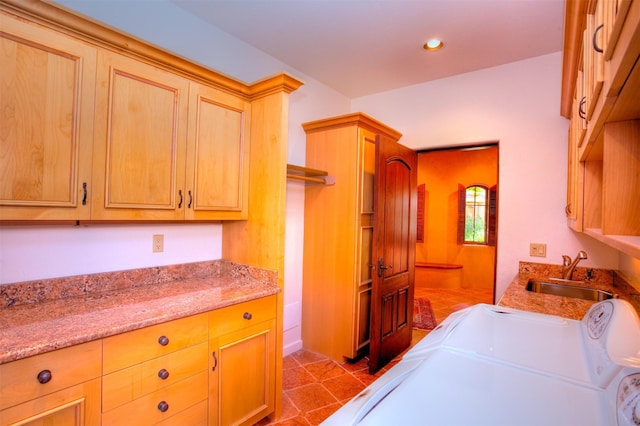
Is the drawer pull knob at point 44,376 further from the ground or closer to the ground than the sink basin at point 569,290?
Answer: closer to the ground

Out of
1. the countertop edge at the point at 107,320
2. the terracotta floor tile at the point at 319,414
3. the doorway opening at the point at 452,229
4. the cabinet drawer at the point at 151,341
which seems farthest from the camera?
the doorway opening at the point at 452,229

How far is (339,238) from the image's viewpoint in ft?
9.35

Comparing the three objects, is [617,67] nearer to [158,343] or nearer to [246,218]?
[158,343]

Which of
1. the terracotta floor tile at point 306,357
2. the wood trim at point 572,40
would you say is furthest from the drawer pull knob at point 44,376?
the wood trim at point 572,40

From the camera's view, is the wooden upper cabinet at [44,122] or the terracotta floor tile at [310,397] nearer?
the wooden upper cabinet at [44,122]

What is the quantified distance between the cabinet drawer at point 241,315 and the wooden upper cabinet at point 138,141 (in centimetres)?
63

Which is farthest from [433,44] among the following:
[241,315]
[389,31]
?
[241,315]

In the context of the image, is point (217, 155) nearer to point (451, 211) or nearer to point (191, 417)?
point (191, 417)

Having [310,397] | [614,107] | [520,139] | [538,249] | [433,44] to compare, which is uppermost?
[433,44]

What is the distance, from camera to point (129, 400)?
1.34 meters

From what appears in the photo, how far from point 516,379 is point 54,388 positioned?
1.55m

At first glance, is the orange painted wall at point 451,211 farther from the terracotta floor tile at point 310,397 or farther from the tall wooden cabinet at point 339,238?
the terracotta floor tile at point 310,397

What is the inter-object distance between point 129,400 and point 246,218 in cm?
120

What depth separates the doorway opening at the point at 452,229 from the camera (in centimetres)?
580
